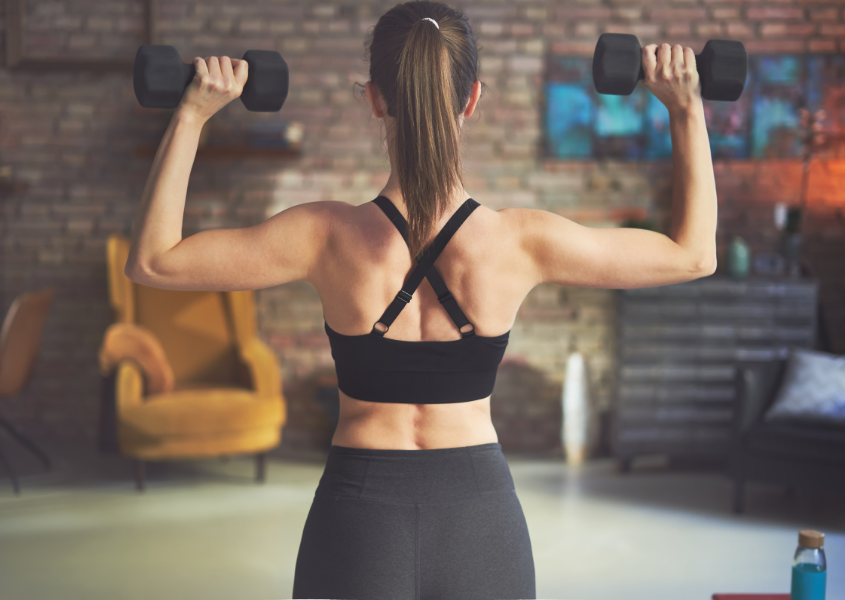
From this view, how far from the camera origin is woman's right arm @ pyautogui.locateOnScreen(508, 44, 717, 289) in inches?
35.2

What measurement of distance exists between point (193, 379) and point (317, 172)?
1415mm

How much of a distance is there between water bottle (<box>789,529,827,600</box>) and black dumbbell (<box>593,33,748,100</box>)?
0.83 metres

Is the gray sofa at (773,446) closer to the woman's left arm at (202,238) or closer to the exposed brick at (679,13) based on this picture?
the exposed brick at (679,13)

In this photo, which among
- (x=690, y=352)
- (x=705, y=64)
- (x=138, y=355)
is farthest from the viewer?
(x=690, y=352)

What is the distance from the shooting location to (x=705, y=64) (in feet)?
3.09

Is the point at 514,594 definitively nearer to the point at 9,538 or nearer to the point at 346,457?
the point at 346,457

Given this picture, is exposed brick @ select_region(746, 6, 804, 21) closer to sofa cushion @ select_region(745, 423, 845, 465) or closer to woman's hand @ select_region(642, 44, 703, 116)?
sofa cushion @ select_region(745, 423, 845, 465)

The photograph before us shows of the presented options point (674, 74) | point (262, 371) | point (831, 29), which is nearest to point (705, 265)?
point (674, 74)

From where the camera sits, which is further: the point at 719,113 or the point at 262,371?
the point at 719,113

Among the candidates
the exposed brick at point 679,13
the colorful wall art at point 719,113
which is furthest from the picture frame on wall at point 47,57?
the exposed brick at point 679,13

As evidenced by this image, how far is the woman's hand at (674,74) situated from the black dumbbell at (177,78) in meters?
0.46

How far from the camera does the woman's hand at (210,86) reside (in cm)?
89

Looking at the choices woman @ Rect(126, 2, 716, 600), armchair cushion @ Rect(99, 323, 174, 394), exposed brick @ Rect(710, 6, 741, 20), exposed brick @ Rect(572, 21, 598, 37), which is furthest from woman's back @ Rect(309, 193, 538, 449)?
exposed brick @ Rect(710, 6, 741, 20)

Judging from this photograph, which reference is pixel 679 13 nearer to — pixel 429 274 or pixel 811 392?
pixel 811 392
